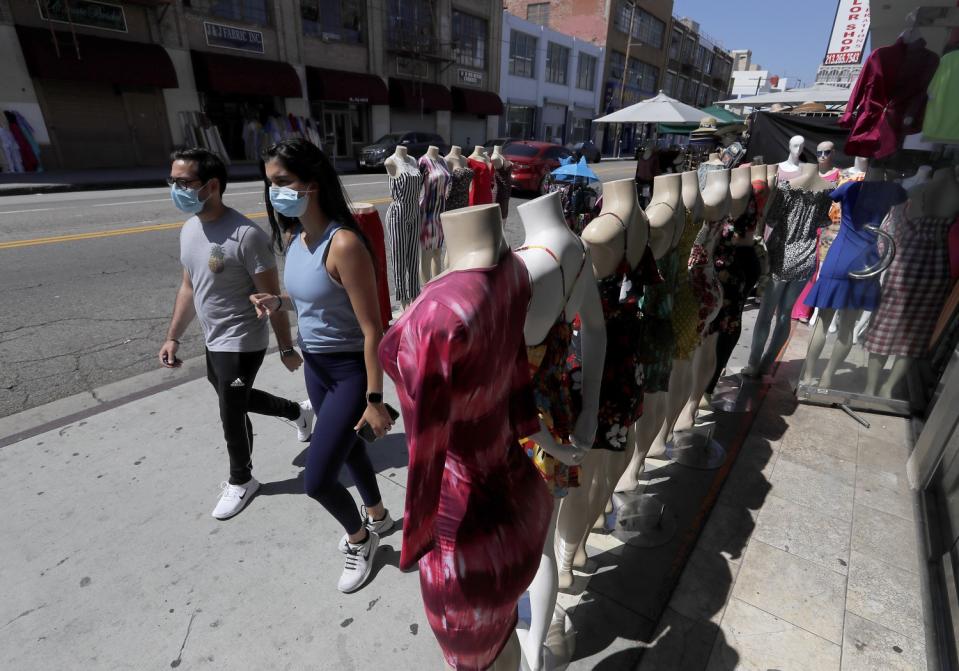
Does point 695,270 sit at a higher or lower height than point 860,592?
higher

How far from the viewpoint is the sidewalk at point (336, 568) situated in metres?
2.02

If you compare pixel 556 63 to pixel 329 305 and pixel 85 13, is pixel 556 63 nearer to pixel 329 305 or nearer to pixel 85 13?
pixel 85 13

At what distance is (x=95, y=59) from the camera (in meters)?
14.9

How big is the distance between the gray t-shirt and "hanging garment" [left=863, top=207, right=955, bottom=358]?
3.98m

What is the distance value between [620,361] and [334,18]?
944 inches

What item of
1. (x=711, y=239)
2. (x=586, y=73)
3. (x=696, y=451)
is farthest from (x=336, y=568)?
(x=586, y=73)

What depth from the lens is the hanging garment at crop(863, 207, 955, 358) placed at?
3.39m

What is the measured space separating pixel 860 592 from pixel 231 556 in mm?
2894

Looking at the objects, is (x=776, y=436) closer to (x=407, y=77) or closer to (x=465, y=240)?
(x=465, y=240)

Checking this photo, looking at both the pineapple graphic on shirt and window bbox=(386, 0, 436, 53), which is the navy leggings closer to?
the pineapple graphic on shirt

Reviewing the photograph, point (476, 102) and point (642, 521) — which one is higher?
point (476, 102)

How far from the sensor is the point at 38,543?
95.0 inches

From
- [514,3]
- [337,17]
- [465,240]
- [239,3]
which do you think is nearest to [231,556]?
[465,240]

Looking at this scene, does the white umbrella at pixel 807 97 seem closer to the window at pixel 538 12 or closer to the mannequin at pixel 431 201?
the mannequin at pixel 431 201
